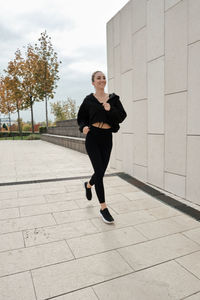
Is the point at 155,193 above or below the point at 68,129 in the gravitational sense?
below

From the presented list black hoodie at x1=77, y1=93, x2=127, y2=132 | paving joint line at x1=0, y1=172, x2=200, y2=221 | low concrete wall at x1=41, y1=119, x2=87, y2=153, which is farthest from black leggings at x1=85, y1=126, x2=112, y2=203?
low concrete wall at x1=41, y1=119, x2=87, y2=153

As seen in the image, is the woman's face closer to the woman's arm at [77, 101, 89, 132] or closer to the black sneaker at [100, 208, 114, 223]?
the woman's arm at [77, 101, 89, 132]

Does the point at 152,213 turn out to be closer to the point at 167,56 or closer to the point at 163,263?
the point at 163,263

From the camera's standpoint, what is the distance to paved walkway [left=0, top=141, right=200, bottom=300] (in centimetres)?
205

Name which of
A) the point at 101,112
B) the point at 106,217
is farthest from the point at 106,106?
the point at 106,217

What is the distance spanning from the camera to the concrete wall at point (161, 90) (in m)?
3.87

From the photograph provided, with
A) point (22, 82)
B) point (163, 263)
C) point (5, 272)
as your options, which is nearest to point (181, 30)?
point (163, 263)

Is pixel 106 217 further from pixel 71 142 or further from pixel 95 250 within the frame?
pixel 71 142

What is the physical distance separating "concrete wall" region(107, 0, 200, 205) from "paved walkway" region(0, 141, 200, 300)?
0.74 metres

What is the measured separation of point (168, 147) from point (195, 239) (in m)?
1.93

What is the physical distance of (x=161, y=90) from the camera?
4.58 meters

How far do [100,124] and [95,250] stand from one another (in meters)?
1.57

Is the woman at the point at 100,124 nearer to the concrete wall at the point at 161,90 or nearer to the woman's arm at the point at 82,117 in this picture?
the woman's arm at the point at 82,117

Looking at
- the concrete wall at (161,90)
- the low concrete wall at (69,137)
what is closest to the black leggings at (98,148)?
Result: the concrete wall at (161,90)
